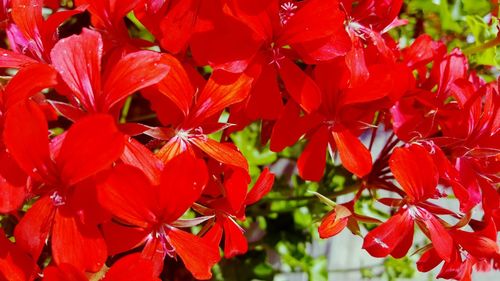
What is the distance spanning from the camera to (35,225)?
1.37 ft

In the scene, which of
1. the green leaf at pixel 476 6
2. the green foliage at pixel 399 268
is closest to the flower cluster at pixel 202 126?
the green leaf at pixel 476 6

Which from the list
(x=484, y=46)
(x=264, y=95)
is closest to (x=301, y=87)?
(x=264, y=95)

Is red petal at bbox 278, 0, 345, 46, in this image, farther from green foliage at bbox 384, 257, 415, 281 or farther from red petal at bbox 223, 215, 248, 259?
green foliage at bbox 384, 257, 415, 281

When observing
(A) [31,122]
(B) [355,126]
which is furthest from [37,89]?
(B) [355,126]

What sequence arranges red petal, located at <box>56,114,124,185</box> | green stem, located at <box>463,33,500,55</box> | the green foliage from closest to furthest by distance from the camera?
red petal, located at <box>56,114,124,185</box>, green stem, located at <box>463,33,500,55</box>, the green foliage

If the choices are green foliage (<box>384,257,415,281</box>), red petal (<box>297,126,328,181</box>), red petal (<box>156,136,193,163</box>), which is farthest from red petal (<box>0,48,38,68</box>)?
green foliage (<box>384,257,415,281</box>)

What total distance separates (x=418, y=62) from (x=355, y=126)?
0.35 feet

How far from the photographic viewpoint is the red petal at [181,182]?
42 cm

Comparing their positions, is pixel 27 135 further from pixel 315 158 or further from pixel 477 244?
pixel 477 244

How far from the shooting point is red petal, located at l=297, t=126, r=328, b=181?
1.82 ft

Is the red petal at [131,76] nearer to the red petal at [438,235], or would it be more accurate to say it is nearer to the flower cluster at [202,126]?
the flower cluster at [202,126]

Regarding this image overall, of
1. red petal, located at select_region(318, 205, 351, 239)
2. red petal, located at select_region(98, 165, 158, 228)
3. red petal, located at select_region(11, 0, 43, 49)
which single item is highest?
red petal, located at select_region(11, 0, 43, 49)

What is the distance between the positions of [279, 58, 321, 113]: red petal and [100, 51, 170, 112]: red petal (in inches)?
4.3

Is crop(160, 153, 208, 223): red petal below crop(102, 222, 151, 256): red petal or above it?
above
